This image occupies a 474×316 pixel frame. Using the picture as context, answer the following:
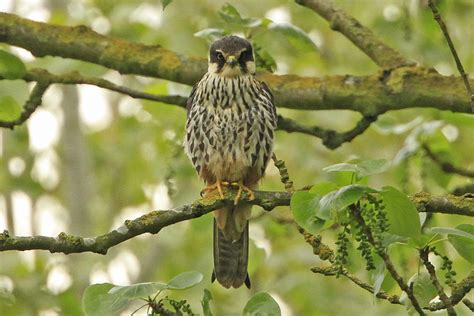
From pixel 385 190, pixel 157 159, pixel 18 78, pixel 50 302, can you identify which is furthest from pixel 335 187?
pixel 157 159

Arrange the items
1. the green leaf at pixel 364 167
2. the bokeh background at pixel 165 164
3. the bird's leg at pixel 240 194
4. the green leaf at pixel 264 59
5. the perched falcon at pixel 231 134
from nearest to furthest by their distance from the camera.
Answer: the green leaf at pixel 364 167 → the bird's leg at pixel 240 194 → the green leaf at pixel 264 59 → the perched falcon at pixel 231 134 → the bokeh background at pixel 165 164

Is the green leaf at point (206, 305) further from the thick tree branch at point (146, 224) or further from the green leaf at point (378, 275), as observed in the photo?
the green leaf at point (378, 275)

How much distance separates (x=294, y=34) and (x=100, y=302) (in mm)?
1822

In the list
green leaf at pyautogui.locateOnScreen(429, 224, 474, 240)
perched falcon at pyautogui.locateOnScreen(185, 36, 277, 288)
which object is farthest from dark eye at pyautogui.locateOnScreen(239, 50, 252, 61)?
green leaf at pyautogui.locateOnScreen(429, 224, 474, 240)

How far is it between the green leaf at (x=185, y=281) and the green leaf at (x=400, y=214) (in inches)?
24.7

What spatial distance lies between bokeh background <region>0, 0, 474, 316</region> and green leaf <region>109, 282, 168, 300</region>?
219 centimetres

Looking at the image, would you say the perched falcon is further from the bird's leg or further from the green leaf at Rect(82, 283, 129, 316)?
the green leaf at Rect(82, 283, 129, 316)

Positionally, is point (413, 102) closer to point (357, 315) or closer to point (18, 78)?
point (18, 78)

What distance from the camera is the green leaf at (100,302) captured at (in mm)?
3215

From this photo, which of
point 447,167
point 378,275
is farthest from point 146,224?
point 447,167

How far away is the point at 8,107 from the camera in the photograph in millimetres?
4359

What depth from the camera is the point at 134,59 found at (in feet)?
16.0

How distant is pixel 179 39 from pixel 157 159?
1.63 m

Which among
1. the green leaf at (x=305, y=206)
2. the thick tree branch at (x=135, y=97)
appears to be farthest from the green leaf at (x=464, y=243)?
the thick tree branch at (x=135, y=97)
